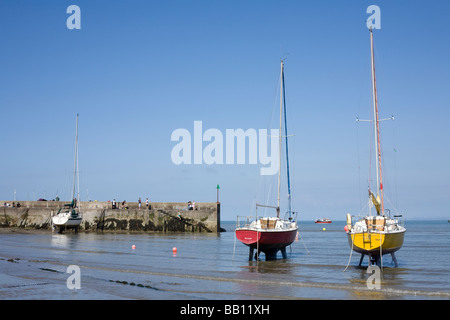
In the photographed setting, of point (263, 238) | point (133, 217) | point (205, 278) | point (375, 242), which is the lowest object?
point (205, 278)

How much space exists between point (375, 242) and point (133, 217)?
146ft

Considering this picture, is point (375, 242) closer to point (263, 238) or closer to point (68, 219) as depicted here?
point (263, 238)

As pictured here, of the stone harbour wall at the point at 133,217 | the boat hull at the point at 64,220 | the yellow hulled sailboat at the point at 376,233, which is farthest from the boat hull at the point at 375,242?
the boat hull at the point at 64,220

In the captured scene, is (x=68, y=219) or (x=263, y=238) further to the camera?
(x=68, y=219)

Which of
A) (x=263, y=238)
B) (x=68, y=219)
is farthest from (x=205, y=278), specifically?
(x=68, y=219)

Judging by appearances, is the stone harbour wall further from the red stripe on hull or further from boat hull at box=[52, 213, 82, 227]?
the red stripe on hull

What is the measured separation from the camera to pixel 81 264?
26.3m

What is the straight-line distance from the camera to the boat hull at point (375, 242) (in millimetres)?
23019

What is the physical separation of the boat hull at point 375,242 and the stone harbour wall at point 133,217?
3988 centimetres

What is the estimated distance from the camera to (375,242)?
23.1 m

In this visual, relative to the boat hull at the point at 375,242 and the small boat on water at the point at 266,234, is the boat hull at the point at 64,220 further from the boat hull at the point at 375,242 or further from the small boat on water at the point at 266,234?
the boat hull at the point at 375,242

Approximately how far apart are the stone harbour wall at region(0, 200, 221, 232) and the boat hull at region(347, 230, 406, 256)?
131 feet
